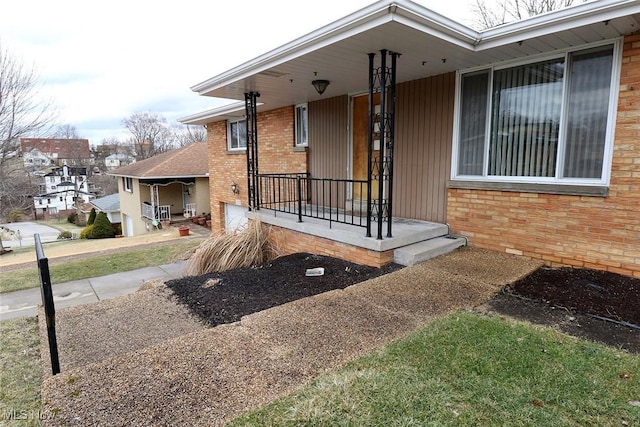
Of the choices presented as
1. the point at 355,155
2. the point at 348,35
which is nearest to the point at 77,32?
the point at 355,155

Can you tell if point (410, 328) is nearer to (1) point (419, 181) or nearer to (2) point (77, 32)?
(1) point (419, 181)

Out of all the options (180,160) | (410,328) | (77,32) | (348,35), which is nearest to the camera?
(410,328)

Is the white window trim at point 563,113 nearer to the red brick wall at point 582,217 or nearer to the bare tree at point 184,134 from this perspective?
the red brick wall at point 582,217

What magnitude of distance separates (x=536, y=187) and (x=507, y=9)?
14.1 m

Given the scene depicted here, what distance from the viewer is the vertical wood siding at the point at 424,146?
599 cm

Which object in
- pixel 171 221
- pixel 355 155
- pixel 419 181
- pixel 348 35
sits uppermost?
pixel 348 35

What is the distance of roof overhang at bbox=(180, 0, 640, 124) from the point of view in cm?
380

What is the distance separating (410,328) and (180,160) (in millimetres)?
20051

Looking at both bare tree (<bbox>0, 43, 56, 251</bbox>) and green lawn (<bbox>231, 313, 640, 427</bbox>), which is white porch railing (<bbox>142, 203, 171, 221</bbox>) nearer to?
bare tree (<bbox>0, 43, 56, 251</bbox>)

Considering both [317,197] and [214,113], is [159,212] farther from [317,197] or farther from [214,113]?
[317,197]

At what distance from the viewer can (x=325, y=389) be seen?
91.0 inches

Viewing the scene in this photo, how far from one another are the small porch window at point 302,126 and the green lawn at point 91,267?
187 inches

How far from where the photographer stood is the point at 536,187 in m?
5.00

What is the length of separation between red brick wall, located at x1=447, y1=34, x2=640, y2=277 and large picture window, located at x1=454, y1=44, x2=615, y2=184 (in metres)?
0.19
